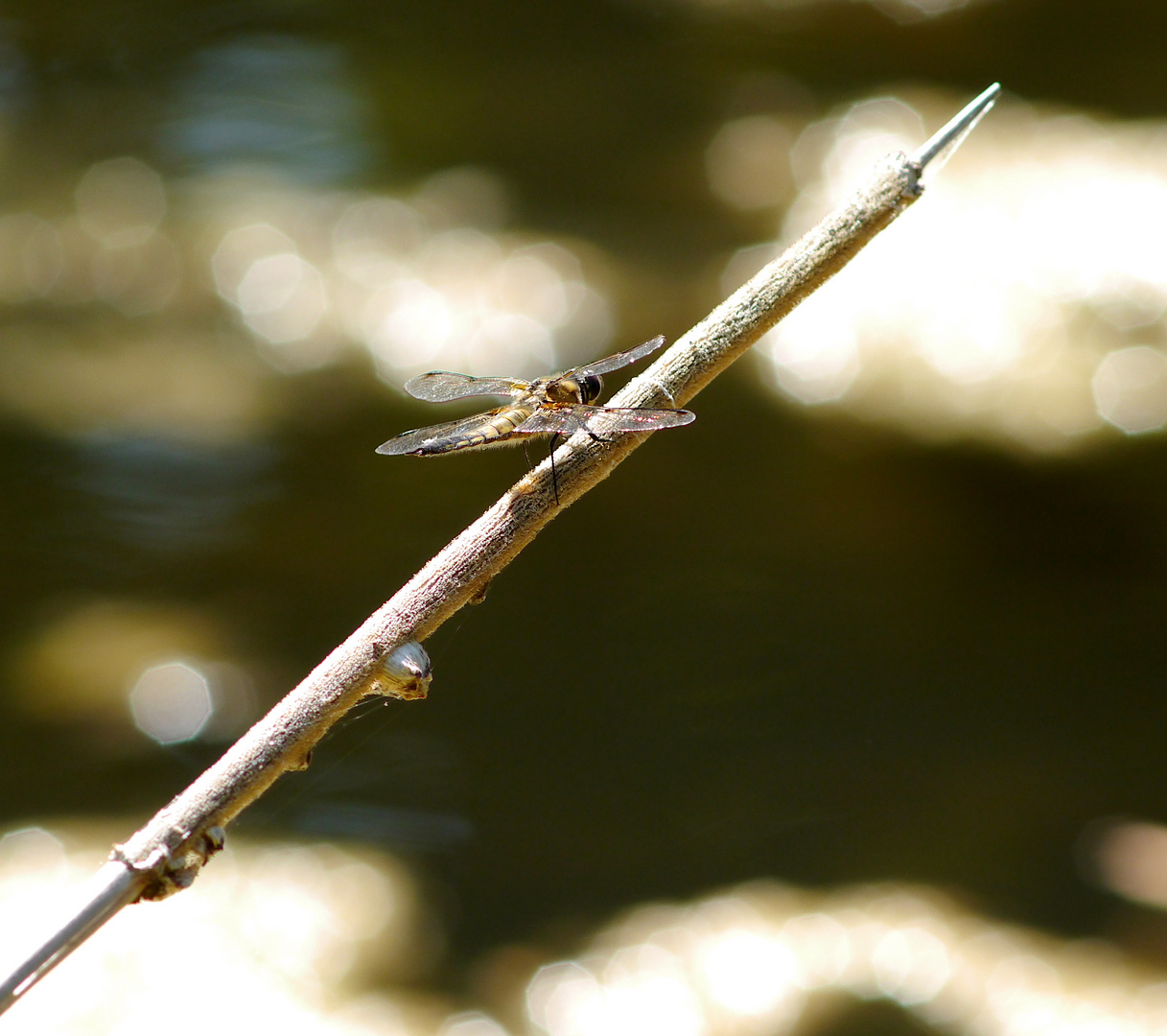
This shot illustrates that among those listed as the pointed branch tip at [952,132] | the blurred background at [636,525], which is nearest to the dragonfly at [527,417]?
the pointed branch tip at [952,132]

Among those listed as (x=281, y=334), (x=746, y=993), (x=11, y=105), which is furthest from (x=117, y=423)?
(x=746, y=993)

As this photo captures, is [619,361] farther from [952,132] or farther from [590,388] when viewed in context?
[952,132]

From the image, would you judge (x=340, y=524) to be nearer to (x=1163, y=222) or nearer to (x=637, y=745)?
(x=637, y=745)

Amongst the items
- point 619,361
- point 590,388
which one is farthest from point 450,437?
point 619,361

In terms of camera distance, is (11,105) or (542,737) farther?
(11,105)

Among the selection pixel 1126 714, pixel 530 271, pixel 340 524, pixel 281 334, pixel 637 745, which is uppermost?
pixel 530 271

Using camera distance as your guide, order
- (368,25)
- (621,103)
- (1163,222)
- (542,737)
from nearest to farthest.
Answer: (1163,222) → (542,737) → (621,103) → (368,25)

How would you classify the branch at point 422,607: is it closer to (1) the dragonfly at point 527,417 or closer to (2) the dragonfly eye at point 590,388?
(1) the dragonfly at point 527,417

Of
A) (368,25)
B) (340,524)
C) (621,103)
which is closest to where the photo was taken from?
(340,524)
